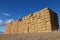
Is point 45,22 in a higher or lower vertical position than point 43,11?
lower

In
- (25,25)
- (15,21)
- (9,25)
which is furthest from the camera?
(9,25)

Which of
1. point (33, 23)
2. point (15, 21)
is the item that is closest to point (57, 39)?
point (33, 23)

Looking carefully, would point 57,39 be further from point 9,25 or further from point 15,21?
point 9,25

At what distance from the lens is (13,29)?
1898cm

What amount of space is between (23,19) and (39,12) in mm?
3721

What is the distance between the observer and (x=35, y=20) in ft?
44.8

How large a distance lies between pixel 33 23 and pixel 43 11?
2121 millimetres

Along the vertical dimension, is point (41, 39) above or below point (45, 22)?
below

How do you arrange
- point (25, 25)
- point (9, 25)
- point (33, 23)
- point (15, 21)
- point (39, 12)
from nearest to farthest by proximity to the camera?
1. point (39, 12)
2. point (33, 23)
3. point (25, 25)
4. point (15, 21)
5. point (9, 25)

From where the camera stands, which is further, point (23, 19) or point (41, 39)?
point (23, 19)

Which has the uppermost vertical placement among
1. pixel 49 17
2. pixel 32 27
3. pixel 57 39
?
pixel 49 17

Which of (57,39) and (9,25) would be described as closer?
(57,39)

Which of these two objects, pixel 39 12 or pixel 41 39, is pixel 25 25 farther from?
pixel 41 39

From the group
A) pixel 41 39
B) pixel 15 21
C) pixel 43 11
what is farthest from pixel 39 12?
pixel 41 39
